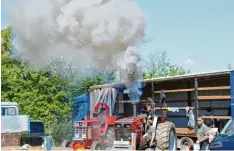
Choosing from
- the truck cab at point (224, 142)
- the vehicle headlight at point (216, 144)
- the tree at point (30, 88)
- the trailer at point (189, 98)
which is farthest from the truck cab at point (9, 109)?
the vehicle headlight at point (216, 144)

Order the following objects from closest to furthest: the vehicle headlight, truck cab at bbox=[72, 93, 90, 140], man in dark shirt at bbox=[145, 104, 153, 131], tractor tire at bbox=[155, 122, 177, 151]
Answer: the vehicle headlight → tractor tire at bbox=[155, 122, 177, 151] → man in dark shirt at bbox=[145, 104, 153, 131] → truck cab at bbox=[72, 93, 90, 140]

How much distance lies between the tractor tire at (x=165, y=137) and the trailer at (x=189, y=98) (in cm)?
157

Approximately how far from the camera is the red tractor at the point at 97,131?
1708 centimetres

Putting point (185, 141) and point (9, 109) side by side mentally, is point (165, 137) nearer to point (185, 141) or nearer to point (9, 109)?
point (185, 141)

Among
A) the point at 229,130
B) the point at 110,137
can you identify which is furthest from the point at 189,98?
the point at 229,130

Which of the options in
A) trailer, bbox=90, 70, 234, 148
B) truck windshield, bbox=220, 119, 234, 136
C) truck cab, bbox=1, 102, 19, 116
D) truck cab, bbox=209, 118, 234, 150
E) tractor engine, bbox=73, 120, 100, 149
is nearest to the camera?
truck cab, bbox=209, 118, 234, 150

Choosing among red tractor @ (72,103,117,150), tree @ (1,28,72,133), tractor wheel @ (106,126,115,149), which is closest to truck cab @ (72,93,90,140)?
red tractor @ (72,103,117,150)

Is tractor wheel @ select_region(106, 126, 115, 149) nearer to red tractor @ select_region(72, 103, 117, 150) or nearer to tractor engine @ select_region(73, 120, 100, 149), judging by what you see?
red tractor @ select_region(72, 103, 117, 150)

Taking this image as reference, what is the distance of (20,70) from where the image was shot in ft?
94.8

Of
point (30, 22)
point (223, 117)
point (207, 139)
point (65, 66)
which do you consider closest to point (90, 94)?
point (65, 66)

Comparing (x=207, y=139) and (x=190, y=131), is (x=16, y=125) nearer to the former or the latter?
(x=190, y=131)

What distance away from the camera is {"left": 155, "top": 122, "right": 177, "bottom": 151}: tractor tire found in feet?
48.4

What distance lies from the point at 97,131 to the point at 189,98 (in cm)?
433

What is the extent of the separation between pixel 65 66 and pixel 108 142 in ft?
30.1
